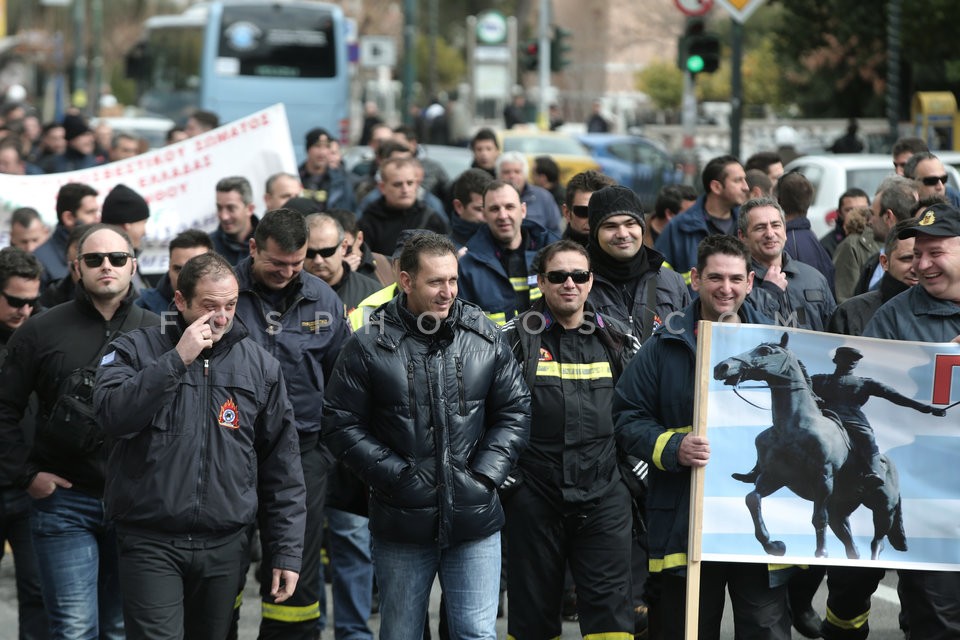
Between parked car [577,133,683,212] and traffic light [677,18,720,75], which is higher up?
traffic light [677,18,720,75]

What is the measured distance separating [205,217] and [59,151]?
25.1 feet

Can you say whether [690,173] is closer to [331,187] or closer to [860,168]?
[860,168]

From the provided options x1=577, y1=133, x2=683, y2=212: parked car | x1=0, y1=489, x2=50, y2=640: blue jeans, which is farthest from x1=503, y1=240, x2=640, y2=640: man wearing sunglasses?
x1=577, y1=133, x2=683, y2=212: parked car

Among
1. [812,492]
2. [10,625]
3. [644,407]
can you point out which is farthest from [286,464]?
[10,625]

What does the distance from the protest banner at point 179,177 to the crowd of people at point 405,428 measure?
3.06 m

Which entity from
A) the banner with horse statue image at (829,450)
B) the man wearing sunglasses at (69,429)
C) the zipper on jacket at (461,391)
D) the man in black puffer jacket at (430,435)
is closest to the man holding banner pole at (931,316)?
the banner with horse statue image at (829,450)

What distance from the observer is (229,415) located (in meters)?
5.59

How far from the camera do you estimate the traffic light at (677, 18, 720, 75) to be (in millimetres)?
18641

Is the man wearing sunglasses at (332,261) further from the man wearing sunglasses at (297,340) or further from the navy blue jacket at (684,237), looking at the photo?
the navy blue jacket at (684,237)

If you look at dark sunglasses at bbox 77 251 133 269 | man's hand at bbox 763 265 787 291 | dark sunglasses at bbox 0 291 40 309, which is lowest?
man's hand at bbox 763 265 787 291

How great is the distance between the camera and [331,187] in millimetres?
13531

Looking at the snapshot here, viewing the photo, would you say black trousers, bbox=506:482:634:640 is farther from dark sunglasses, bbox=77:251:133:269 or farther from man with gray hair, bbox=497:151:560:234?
man with gray hair, bbox=497:151:560:234

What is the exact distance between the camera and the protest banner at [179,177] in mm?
10688

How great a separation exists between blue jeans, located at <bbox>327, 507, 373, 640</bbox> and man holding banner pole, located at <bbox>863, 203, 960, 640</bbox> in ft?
8.12
